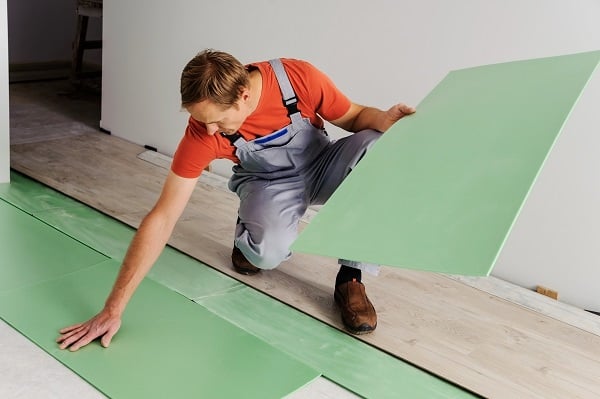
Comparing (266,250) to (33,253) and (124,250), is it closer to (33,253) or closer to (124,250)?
(124,250)

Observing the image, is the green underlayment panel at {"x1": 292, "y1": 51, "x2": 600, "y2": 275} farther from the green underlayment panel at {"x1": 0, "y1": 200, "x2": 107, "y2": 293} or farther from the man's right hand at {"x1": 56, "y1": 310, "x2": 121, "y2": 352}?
the green underlayment panel at {"x1": 0, "y1": 200, "x2": 107, "y2": 293}

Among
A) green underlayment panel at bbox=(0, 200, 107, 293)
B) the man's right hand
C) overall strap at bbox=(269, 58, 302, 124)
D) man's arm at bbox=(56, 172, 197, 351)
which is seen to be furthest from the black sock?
green underlayment panel at bbox=(0, 200, 107, 293)

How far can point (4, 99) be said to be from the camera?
3502 mm

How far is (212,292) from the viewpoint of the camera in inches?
104

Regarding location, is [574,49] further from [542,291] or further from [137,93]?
[137,93]

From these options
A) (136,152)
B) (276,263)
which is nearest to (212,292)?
(276,263)

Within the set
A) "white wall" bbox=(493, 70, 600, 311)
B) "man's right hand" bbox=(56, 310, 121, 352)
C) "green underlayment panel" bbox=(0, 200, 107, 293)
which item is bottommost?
"green underlayment panel" bbox=(0, 200, 107, 293)

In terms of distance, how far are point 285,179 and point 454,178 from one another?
4.05 ft

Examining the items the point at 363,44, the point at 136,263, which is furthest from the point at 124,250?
the point at 363,44

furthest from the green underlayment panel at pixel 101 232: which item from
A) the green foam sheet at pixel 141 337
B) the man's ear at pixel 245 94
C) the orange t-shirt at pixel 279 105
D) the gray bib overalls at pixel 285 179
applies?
the man's ear at pixel 245 94

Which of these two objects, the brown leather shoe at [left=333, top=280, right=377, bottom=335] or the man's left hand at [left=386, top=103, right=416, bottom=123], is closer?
the man's left hand at [left=386, top=103, right=416, bottom=123]

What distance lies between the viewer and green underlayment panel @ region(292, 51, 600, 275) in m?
1.30

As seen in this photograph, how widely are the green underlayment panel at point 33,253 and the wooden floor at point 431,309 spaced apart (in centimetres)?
37

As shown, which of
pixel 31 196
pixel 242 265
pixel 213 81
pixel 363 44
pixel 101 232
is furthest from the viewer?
pixel 31 196
